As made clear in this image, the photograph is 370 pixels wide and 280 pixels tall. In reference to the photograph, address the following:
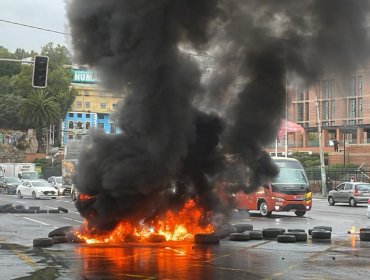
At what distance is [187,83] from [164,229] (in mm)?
3649

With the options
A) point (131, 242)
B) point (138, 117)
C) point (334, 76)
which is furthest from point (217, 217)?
point (334, 76)

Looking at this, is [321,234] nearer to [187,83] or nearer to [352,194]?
[187,83]

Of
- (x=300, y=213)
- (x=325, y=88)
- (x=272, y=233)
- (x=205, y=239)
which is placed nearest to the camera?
(x=205, y=239)

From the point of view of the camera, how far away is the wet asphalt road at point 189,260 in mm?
9344

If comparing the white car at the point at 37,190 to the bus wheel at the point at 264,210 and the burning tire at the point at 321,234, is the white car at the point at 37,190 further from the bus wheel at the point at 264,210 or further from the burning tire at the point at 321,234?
the burning tire at the point at 321,234

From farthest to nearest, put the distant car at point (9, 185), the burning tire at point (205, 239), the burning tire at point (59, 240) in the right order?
the distant car at point (9, 185) → the burning tire at point (59, 240) → the burning tire at point (205, 239)

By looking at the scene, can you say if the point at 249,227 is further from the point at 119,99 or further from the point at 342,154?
the point at 342,154

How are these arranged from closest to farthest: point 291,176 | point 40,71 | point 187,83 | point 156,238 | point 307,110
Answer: point 156,238
point 187,83
point 40,71
point 291,176
point 307,110

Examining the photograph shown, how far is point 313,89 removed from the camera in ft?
48.0

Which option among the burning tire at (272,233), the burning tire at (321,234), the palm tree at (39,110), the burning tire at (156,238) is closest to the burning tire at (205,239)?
the burning tire at (156,238)

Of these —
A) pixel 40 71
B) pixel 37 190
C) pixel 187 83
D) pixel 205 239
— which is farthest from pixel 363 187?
pixel 187 83

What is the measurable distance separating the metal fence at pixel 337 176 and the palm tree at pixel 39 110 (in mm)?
39404

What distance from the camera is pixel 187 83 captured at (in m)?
13.8

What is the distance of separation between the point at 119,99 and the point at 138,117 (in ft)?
5.16
